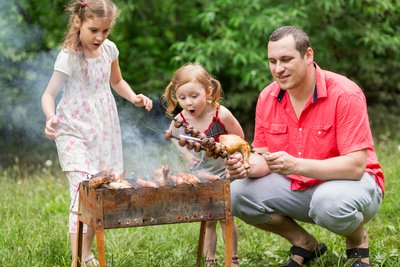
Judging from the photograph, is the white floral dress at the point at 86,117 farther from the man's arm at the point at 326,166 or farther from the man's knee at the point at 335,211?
the man's knee at the point at 335,211

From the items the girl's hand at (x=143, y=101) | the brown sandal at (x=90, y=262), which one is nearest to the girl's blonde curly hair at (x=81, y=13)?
the girl's hand at (x=143, y=101)

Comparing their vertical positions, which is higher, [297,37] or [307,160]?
[297,37]

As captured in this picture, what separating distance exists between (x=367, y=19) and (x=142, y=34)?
315 cm

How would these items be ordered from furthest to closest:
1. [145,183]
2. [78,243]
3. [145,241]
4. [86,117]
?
1. [145,241]
2. [86,117]
3. [78,243]
4. [145,183]

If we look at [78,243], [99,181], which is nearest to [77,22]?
[99,181]

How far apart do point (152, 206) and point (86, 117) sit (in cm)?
106

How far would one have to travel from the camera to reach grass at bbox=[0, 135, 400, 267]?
15.1 feet

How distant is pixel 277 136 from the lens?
176 inches

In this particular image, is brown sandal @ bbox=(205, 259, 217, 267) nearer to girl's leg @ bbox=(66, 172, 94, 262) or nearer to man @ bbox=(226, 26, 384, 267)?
man @ bbox=(226, 26, 384, 267)

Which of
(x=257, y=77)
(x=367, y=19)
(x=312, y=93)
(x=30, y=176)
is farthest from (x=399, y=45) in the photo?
(x=312, y=93)

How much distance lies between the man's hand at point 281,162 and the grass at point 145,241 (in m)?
0.76

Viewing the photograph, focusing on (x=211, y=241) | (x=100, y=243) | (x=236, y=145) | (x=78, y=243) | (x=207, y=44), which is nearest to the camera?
(x=100, y=243)

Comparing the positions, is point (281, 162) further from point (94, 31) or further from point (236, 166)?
point (94, 31)

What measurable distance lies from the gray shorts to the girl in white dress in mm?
832
